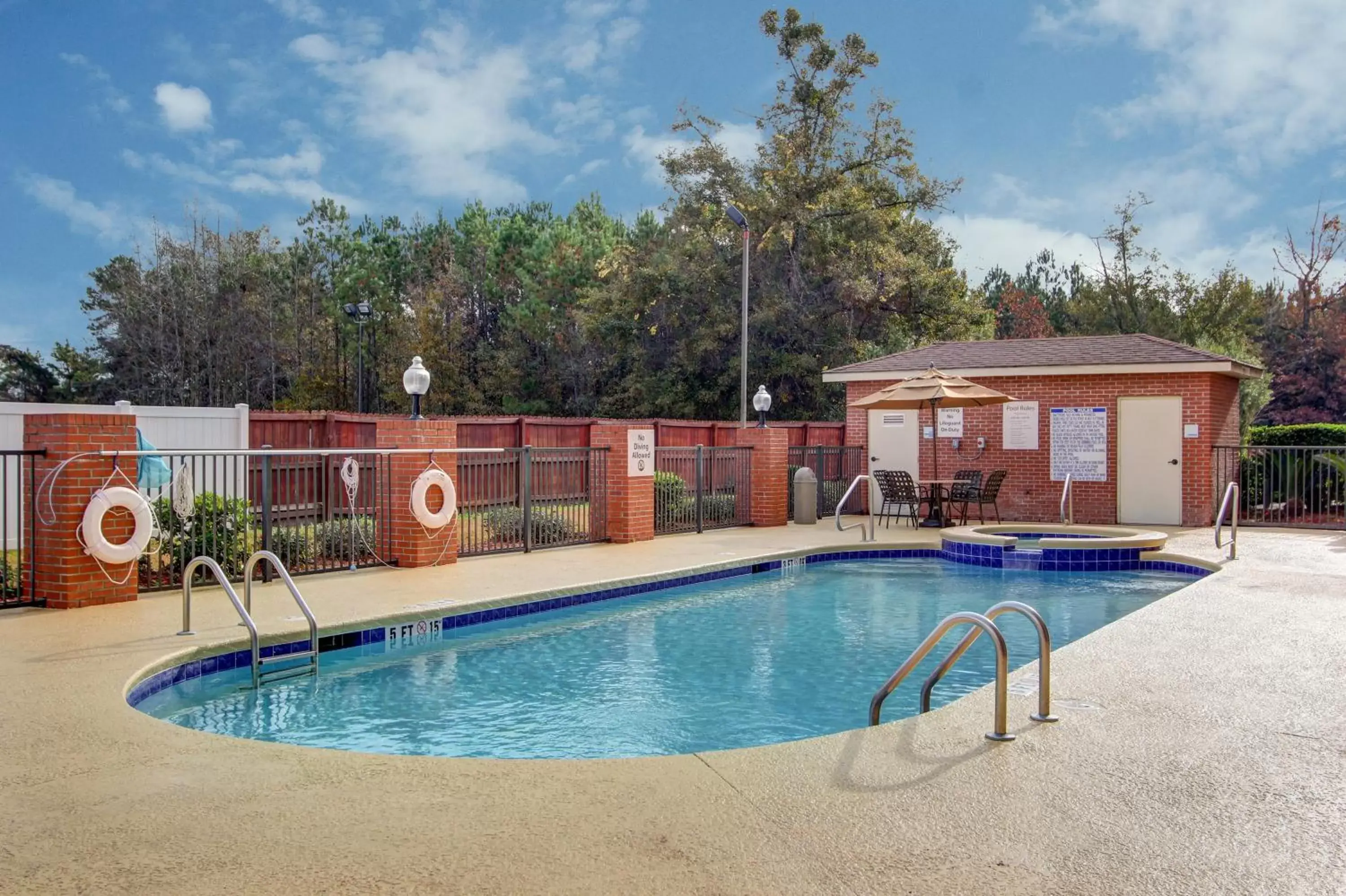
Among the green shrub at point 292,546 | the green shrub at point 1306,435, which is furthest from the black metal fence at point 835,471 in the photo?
the green shrub at point 292,546

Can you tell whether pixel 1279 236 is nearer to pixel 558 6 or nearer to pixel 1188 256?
pixel 1188 256

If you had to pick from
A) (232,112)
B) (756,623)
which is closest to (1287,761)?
(756,623)

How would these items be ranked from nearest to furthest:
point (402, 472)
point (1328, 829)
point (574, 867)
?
point (574, 867) < point (1328, 829) < point (402, 472)

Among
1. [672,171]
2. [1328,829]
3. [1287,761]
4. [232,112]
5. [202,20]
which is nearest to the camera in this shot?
[1328,829]

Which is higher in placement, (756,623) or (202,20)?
(202,20)

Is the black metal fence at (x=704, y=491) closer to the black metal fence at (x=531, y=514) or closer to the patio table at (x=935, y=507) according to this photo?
the black metal fence at (x=531, y=514)

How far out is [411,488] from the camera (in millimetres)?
9891

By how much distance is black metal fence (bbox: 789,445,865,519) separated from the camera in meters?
17.1

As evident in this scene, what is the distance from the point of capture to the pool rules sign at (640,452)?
40.4 feet

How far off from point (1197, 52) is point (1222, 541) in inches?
706

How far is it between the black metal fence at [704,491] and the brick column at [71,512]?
7.38 m

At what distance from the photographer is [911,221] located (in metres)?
29.6

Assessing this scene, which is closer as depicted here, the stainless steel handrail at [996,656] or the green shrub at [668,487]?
the stainless steel handrail at [996,656]

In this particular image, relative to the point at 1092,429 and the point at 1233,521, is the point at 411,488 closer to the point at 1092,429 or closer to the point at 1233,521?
the point at 1233,521
